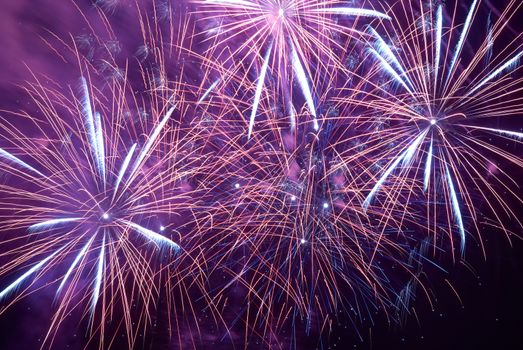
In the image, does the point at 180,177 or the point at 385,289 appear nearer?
the point at 180,177

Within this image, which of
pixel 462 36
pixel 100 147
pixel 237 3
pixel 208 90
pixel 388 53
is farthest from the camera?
pixel 208 90

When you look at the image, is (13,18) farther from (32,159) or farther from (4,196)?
(4,196)

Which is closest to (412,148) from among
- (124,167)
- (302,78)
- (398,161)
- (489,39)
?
(398,161)

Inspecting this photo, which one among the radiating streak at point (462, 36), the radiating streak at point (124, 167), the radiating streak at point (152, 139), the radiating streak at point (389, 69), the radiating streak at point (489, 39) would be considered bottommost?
the radiating streak at point (124, 167)

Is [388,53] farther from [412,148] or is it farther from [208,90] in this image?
[208,90]

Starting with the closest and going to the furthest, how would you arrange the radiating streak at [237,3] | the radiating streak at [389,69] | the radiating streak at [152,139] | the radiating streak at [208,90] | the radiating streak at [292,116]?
1. the radiating streak at [237,3]
2. the radiating streak at [389,69]
3. the radiating streak at [152,139]
4. the radiating streak at [208,90]
5. the radiating streak at [292,116]

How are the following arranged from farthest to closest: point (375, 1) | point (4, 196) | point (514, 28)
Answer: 1. point (514, 28)
2. point (4, 196)
3. point (375, 1)

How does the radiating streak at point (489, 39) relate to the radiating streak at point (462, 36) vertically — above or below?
above

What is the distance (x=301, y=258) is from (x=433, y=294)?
577cm

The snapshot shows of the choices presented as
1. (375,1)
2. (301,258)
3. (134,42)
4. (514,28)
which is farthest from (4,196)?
(514,28)

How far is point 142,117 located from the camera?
742cm

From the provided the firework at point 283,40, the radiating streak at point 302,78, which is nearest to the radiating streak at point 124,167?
the firework at point 283,40

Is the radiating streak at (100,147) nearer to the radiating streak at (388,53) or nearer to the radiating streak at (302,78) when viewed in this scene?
the radiating streak at (302,78)

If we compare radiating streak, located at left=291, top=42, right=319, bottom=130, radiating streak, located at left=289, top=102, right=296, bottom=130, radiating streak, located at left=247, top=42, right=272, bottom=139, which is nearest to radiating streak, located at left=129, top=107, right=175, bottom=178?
radiating streak, located at left=247, top=42, right=272, bottom=139
